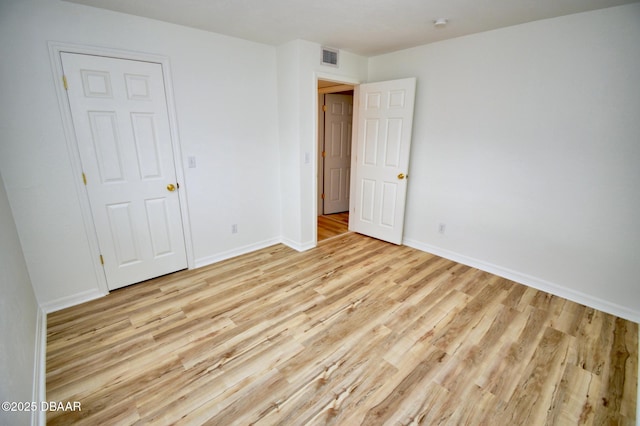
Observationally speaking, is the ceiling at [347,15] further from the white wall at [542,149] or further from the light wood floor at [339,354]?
the light wood floor at [339,354]

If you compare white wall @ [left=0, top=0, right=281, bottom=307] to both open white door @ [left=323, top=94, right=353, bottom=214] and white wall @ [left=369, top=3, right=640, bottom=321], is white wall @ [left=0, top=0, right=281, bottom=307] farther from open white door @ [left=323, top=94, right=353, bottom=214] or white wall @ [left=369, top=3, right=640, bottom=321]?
white wall @ [left=369, top=3, right=640, bottom=321]

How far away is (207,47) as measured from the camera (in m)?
2.88

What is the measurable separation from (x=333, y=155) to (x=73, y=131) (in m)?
3.74

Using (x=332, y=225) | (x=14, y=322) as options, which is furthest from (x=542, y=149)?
(x=14, y=322)

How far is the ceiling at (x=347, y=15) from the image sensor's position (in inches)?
86.4

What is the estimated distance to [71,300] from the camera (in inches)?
99.1

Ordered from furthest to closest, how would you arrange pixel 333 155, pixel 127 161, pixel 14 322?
pixel 333 155
pixel 127 161
pixel 14 322

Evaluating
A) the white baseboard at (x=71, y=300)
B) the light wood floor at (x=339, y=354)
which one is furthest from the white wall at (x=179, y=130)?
the light wood floor at (x=339, y=354)

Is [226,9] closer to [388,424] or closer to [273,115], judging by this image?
[273,115]

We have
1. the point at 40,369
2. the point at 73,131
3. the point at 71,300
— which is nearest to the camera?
the point at 40,369

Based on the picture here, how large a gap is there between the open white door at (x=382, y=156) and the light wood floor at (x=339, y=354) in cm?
111

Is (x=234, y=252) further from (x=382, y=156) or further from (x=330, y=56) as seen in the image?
(x=330, y=56)

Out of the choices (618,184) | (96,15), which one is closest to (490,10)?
(618,184)

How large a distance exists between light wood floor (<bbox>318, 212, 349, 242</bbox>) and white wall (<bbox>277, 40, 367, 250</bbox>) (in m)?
0.54
